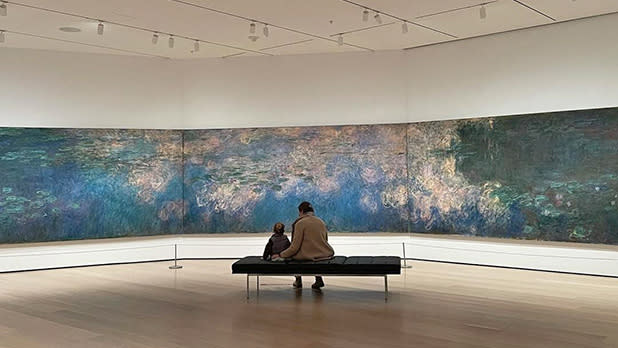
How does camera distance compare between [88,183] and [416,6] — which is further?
[88,183]

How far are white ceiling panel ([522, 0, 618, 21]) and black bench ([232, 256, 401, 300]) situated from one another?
5.28 metres

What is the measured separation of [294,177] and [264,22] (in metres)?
4.34

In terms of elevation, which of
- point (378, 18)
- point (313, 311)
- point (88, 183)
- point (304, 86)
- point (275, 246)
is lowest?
point (313, 311)

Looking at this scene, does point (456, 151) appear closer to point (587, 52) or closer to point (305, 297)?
point (587, 52)

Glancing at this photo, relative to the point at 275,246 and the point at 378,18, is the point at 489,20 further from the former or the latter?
the point at 275,246

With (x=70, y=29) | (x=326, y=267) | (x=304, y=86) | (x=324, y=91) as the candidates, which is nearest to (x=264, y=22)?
(x=304, y=86)

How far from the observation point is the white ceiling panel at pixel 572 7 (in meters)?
10.5

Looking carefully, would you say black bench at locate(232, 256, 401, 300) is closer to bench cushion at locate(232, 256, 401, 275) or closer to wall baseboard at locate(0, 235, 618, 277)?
bench cushion at locate(232, 256, 401, 275)

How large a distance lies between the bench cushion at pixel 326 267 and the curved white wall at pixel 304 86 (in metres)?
5.37

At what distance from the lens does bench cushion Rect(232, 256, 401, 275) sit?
368 inches

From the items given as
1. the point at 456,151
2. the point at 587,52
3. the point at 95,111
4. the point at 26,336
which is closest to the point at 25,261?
the point at 95,111

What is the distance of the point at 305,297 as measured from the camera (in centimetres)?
988

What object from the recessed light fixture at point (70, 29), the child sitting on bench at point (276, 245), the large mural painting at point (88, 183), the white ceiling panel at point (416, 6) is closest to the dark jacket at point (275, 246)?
the child sitting on bench at point (276, 245)

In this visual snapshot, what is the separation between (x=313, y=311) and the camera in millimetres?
8758
